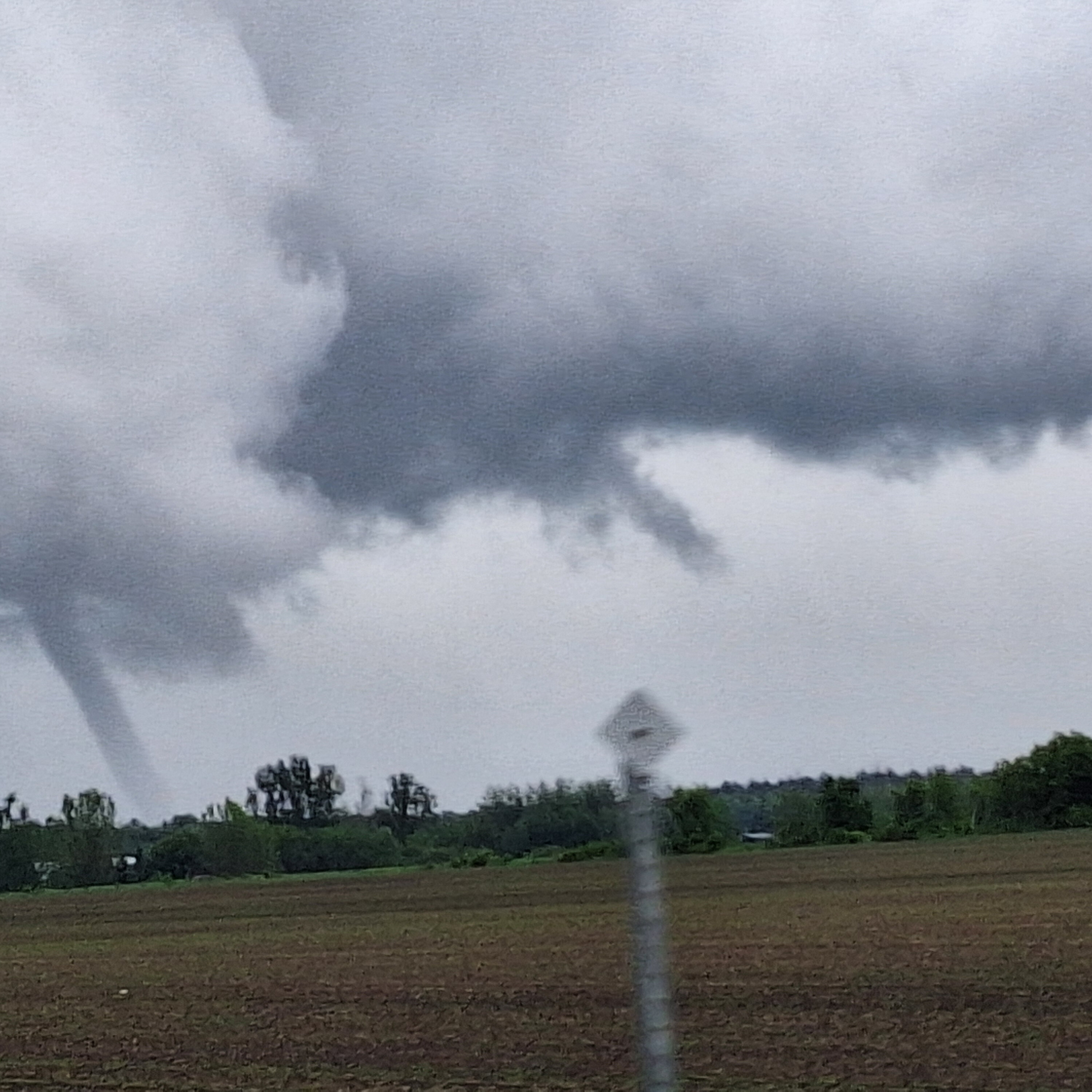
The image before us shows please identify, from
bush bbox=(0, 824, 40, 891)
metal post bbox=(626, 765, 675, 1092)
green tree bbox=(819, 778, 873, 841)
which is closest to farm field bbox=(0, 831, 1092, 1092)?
metal post bbox=(626, 765, 675, 1092)

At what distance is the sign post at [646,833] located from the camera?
663cm

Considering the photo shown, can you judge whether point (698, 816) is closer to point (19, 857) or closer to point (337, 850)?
point (337, 850)

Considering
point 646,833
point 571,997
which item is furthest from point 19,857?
point 646,833

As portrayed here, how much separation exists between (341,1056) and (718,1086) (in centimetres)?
545

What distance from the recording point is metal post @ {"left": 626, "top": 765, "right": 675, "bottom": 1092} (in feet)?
21.6

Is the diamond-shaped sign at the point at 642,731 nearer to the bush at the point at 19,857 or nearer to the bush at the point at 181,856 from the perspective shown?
the bush at the point at 181,856

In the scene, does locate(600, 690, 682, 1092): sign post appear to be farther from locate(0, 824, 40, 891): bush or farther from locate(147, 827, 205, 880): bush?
locate(0, 824, 40, 891): bush

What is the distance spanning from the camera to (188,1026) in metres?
23.8

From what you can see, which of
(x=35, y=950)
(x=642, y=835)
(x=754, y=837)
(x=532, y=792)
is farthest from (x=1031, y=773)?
(x=642, y=835)

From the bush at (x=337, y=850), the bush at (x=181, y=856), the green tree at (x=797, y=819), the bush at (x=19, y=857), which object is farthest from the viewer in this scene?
the bush at (x=337, y=850)

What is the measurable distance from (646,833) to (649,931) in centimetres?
40

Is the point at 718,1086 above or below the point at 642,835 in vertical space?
below

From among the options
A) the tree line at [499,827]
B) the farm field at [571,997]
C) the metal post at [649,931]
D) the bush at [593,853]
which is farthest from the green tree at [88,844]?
the metal post at [649,931]

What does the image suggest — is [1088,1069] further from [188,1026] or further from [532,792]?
[532,792]
